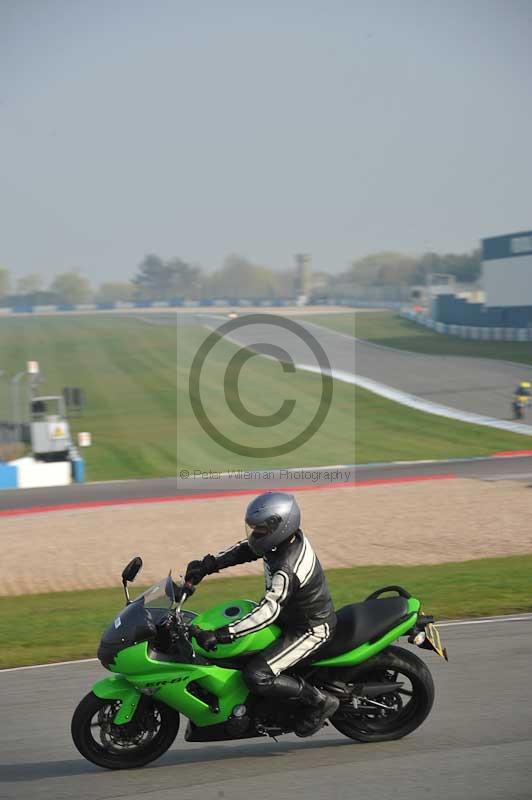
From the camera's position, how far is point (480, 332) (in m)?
58.1

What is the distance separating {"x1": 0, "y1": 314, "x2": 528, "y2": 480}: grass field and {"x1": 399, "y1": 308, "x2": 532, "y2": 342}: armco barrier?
532 inches

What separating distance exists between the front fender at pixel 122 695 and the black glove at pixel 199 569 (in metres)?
0.76

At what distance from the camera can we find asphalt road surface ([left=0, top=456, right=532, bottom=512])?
24297 mm

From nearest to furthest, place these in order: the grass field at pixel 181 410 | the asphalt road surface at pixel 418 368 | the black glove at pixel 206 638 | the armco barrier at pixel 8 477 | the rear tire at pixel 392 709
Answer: the black glove at pixel 206 638 < the rear tire at pixel 392 709 < the armco barrier at pixel 8 477 < the grass field at pixel 181 410 < the asphalt road surface at pixel 418 368

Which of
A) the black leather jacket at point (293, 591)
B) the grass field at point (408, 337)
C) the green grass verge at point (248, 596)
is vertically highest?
the black leather jacket at point (293, 591)

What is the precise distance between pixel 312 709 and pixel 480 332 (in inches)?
2119

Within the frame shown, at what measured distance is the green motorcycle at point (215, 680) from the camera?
5.92m

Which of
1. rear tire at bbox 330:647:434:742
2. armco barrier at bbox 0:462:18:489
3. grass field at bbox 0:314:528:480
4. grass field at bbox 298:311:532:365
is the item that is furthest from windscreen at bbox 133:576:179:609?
grass field at bbox 298:311:532:365

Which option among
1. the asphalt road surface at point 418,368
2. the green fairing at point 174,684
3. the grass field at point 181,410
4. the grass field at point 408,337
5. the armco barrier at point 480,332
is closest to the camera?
the green fairing at point 174,684

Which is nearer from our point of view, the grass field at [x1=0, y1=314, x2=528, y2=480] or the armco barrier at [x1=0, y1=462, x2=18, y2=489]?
the armco barrier at [x1=0, y1=462, x2=18, y2=489]

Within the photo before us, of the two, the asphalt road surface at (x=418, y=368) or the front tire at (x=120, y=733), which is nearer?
the front tire at (x=120, y=733)

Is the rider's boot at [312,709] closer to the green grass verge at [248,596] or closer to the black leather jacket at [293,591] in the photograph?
the black leather jacket at [293,591]

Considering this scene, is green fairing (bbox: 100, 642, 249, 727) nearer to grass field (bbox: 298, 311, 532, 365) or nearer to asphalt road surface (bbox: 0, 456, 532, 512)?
asphalt road surface (bbox: 0, 456, 532, 512)

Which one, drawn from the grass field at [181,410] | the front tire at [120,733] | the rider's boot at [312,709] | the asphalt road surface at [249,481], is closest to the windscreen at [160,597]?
the front tire at [120,733]
